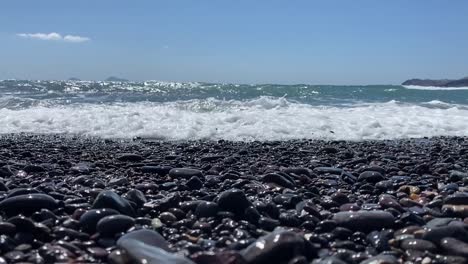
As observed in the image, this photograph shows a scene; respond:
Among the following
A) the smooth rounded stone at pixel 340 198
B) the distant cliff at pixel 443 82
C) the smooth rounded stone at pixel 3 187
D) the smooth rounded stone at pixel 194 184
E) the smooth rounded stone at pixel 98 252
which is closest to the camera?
the smooth rounded stone at pixel 98 252

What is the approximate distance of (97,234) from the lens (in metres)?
2.89

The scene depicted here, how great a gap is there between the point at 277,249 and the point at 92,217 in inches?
43.6

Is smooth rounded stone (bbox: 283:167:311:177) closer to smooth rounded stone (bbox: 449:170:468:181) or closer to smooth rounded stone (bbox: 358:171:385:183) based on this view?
smooth rounded stone (bbox: 358:171:385:183)

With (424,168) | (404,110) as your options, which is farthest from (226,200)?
(404,110)

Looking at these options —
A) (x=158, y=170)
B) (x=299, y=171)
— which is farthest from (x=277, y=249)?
(x=158, y=170)

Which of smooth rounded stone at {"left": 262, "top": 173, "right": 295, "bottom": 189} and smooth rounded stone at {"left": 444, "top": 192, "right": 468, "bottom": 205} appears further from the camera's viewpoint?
smooth rounded stone at {"left": 262, "top": 173, "right": 295, "bottom": 189}

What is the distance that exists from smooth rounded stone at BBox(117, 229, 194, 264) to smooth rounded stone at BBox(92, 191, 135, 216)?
0.45 meters

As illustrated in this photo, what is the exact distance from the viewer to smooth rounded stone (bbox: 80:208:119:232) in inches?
117

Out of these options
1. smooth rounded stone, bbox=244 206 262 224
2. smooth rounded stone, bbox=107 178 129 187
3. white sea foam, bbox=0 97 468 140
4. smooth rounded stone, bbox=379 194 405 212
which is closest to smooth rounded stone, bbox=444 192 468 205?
smooth rounded stone, bbox=379 194 405 212

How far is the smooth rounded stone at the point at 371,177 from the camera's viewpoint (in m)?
4.58

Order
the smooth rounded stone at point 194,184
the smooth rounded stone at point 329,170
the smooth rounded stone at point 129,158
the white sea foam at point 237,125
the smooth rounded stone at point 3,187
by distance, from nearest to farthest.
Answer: the smooth rounded stone at point 3,187 < the smooth rounded stone at point 194,184 < the smooth rounded stone at point 329,170 < the smooth rounded stone at point 129,158 < the white sea foam at point 237,125

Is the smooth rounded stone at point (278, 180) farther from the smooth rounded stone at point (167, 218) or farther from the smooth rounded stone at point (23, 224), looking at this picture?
the smooth rounded stone at point (23, 224)

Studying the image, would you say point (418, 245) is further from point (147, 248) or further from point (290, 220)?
point (147, 248)

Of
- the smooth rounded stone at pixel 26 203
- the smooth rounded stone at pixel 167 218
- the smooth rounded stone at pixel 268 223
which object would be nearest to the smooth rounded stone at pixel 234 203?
the smooth rounded stone at pixel 268 223
